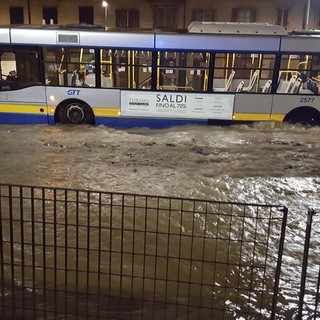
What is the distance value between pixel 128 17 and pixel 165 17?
93.2 inches

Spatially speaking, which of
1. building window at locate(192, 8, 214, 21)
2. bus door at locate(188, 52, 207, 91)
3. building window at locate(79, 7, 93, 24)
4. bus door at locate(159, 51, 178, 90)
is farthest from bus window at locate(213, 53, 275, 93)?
building window at locate(79, 7, 93, 24)

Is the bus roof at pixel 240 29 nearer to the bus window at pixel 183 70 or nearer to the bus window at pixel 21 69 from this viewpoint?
the bus window at pixel 183 70

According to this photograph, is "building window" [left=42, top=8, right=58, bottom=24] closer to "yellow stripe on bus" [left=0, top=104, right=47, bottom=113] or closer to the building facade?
the building facade

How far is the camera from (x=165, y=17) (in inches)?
1224

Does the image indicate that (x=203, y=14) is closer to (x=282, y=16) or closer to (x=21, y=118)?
(x=282, y=16)

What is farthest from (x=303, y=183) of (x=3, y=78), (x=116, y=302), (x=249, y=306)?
(x=3, y=78)

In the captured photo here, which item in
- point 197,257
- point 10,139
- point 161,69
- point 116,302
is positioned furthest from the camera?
point 161,69

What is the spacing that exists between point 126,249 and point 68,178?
330 cm

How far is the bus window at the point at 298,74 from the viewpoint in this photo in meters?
12.7

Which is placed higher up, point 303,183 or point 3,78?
point 3,78

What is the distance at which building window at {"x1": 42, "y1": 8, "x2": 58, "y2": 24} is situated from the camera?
3219 centimetres

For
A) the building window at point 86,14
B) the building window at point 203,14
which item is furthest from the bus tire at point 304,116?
the building window at point 86,14

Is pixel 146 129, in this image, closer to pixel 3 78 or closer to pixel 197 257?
pixel 3 78

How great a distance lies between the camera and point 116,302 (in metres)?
4.60
